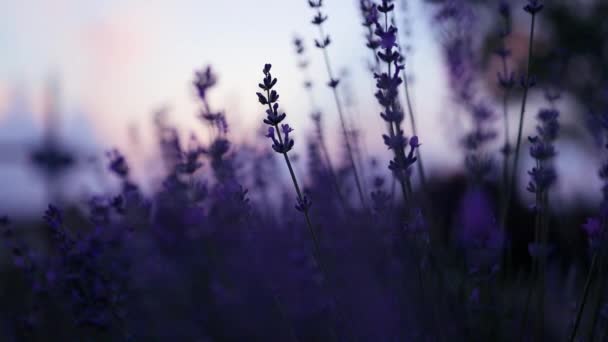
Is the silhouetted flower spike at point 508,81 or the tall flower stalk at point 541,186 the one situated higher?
the silhouetted flower spike at point 508,81

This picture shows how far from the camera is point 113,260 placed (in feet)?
6.84

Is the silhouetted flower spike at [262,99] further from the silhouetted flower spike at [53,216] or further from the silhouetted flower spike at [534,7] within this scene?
the silhouetted flower spike at [53,216]

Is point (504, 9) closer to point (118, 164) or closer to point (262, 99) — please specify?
point (262, 99)

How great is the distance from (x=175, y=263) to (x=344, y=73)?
158cm

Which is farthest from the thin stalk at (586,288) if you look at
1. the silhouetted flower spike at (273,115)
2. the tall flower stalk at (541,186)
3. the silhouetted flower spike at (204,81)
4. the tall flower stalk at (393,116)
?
the silhouetted flower spike at (204,81)

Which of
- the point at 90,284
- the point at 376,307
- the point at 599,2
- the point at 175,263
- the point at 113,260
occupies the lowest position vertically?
the point at 376,307

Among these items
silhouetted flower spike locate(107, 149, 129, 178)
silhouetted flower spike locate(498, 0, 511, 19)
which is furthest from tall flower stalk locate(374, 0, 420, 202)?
silhouetted flower spike locate(107, 149, 129, 178)

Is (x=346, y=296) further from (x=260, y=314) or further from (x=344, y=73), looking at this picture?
(x=344, y=73)

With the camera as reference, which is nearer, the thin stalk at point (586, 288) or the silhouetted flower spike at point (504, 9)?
the thin stalk at point (586, 288)

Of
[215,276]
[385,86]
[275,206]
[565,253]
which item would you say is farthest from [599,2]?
[385,86]

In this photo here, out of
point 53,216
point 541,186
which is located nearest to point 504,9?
point 541,186

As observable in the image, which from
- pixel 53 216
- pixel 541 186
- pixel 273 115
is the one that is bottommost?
pixel 541 186

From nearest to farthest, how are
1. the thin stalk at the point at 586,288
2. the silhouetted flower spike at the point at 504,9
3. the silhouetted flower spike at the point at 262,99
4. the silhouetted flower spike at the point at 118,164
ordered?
the thin stalk at the point at 586,288, the silhouetted flower spike at the point at 262,99, the silhouetted flower spike at the point at 504,9, the silhouetted flower spike at the point at 118,164

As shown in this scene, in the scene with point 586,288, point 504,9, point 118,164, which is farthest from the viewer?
point 118,164
